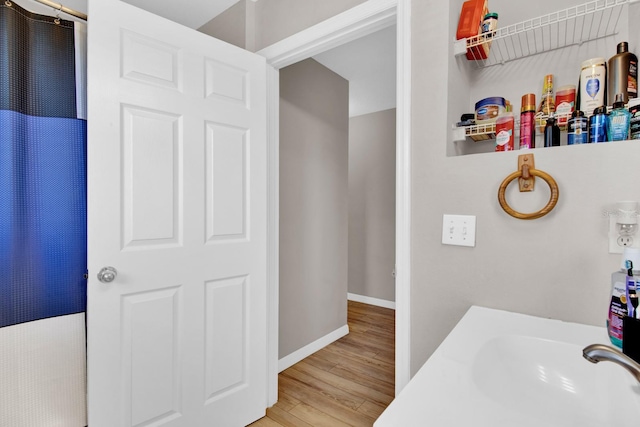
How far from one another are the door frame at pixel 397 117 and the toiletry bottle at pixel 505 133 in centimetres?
32

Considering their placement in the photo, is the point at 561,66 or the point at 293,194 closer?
the point at 561,66

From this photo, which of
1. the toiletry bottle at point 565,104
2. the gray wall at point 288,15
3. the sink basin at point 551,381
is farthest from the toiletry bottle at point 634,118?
the gray wall at point 288,15

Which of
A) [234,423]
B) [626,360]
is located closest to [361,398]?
[234,423]

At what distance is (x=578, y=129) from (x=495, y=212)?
34 cm

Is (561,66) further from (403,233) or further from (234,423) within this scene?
(234,423)

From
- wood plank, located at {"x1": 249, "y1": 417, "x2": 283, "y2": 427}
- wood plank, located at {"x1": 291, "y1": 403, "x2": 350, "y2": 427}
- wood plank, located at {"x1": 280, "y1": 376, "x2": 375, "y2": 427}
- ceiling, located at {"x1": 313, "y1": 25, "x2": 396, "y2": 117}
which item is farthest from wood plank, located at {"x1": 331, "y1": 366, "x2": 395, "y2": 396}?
ceiling, located at {"x1": 313, "y1": 25, "x2": 396, "y2": 117}

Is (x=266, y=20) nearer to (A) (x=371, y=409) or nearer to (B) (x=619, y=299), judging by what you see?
(B) (x=619, y=299)

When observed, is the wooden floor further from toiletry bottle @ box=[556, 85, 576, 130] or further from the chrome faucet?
toiletry bottle @ box=[556, 85, 576, 130]

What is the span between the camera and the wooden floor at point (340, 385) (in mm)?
1812

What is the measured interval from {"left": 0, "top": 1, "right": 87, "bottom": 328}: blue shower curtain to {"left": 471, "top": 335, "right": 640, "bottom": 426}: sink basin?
1571mm

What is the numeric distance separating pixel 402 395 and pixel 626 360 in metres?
0.35

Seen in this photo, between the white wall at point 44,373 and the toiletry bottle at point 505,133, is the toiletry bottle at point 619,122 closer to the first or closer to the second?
the toiletry bottle at point 505,133

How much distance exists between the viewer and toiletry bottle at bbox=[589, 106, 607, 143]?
36.9 inches

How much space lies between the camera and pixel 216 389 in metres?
1.58
